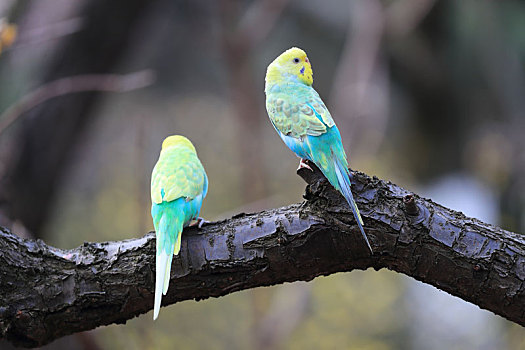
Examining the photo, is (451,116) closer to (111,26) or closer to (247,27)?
(247,27)

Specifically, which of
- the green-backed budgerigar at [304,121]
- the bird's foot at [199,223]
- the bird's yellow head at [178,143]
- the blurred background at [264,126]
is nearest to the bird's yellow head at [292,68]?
the green-backed budgerigar at [304,121]

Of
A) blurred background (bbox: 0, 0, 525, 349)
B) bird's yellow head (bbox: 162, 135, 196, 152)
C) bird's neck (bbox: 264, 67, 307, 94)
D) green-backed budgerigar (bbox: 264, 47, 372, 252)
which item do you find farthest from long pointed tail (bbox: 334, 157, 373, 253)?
blurred background (bbox: 0, 0, 525, 349)

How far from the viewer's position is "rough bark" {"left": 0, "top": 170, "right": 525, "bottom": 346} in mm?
1508

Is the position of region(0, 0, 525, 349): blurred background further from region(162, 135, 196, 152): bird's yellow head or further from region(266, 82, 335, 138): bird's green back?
region(266, 82, 335, 138): bird's green back

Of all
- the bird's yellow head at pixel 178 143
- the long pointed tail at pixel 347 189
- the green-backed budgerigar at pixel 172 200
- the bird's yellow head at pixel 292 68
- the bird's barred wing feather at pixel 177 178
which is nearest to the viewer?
the long pointed tail at pixel 347 189

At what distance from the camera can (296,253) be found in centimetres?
157

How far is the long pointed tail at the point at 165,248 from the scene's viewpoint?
5.00 feet

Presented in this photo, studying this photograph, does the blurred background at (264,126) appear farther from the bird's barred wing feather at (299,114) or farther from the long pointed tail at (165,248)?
the bird's barred wing feather at (299,114)

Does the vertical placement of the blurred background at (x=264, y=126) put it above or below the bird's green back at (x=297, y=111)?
above

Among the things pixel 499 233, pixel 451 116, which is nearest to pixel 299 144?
pixel 499 233

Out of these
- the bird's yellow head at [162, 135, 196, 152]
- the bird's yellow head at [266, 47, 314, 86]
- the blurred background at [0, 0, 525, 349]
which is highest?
Result: the blurred background at [0, 0, 525, 349]

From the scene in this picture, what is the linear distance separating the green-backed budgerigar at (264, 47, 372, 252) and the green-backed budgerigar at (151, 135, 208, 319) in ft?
1.08

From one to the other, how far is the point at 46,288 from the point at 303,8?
494cm

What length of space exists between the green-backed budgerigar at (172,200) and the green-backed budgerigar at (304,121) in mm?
329
